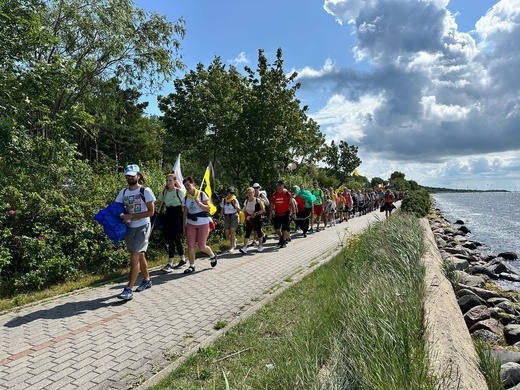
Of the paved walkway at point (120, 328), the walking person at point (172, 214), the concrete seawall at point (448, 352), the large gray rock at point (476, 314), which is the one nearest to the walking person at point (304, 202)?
the paved walkway at point (120, 328)

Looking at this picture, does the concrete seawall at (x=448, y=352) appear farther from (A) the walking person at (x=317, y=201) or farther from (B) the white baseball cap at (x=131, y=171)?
(A) the walking person at (x=317, y=201)

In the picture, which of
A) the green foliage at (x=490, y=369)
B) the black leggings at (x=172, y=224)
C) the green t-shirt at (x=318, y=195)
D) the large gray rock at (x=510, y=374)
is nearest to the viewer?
Result: the green foliage at (x=490, y=369)

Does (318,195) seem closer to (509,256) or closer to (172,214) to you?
(172,214)

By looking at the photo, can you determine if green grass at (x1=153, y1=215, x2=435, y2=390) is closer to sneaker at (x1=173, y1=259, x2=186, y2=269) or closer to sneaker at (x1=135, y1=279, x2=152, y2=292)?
sneaker at (x1=135, y1=279, x2=152, y2=292)

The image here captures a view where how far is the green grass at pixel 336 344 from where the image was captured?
9.89 feet

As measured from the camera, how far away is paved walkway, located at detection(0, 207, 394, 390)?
397cm

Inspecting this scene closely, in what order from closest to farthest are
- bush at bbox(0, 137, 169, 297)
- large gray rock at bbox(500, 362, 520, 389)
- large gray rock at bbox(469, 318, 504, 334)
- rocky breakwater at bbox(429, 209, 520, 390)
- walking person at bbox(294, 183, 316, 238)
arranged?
1. large gray rock at bbox(500, 362, 520, 389)
2. rocky breakwater at bbox(429, 209, 520, 390)
3. bush at bbox(0, 137, 169, 297)
4. large gray rock at bbox(469, 318, 504, 334)
5. walking person at bbox(294, 183, 316, 238)

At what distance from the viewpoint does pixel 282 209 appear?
40.3ft

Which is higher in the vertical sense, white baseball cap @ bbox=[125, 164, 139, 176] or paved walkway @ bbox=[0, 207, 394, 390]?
white baseball cap @ bbox=[125, 164, 139, 176]

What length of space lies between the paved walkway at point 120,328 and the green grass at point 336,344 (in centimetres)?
43

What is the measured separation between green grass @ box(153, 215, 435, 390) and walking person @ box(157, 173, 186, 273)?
3208 millimetres

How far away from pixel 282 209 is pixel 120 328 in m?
7.66

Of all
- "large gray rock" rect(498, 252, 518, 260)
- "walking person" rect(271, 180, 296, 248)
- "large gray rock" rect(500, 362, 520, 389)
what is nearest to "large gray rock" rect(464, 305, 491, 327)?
"large gray rock" rect(500, 362, 520, 389)

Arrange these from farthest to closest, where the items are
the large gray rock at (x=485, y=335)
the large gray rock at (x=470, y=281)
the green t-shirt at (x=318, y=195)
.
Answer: the green t-shirt at (x=318, y=195), the large gray rock at (x=470, y=281), the large gray rock at (x=485, y=335)
